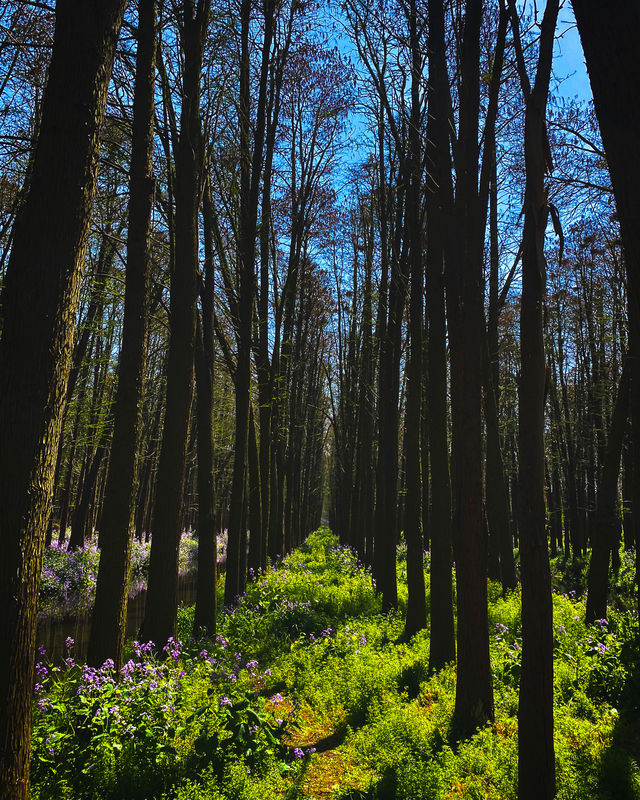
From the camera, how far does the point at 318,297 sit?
21.8m

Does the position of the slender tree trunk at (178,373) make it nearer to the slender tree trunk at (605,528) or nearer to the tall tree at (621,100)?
the tall tree at (621,100)

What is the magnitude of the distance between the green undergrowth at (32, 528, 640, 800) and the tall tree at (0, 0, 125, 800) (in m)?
1.38

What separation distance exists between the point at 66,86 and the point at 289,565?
49.5 feet

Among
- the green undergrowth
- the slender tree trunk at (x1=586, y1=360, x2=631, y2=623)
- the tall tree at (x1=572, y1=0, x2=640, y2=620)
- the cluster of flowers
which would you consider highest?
the tall tree at (x1=572, y1=0, x2=640, y2=620)

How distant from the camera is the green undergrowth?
3.84 meters

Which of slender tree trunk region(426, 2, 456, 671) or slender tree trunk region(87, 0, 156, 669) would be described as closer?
slender tree trunk region(87, 0, 156, 669)

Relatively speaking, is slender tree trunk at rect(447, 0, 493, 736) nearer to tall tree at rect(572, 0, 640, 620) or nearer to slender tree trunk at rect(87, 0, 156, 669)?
tall tree at rect(572, 0, 640, 620)

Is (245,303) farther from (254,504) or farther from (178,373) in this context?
(254,504)

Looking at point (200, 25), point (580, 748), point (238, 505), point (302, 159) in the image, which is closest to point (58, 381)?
point (580, 748)

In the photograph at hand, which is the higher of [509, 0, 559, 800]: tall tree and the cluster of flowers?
[509, 0, 559, 800]: tall tree

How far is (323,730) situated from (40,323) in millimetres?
5324

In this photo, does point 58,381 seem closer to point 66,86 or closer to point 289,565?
point 66,86

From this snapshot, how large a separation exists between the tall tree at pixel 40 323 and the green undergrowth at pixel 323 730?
1.38m

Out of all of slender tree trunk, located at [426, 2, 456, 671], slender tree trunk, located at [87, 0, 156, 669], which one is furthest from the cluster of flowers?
slender tree trunk, located at [426, 2, 456, 671]
